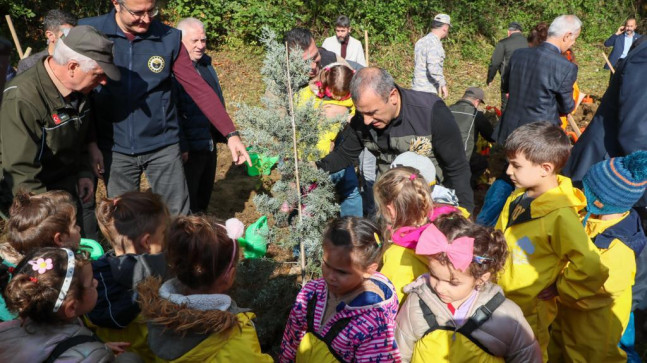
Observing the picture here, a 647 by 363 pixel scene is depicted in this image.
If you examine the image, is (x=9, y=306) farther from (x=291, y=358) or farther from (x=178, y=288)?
(x=291, y=358)

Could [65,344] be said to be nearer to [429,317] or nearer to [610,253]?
[429,317]

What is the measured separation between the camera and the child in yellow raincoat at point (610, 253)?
269 centimetres

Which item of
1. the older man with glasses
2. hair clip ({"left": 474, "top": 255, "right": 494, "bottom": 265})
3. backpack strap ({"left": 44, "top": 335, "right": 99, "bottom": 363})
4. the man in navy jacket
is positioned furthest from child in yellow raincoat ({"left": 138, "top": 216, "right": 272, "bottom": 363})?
the man in navy jacket

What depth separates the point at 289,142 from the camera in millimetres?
3367

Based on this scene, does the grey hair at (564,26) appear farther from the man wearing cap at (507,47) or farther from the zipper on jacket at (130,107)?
the zipper on jacket at (130,107)

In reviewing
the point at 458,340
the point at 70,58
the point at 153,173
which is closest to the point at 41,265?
the point at 70,58

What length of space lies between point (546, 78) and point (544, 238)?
273 centimetres

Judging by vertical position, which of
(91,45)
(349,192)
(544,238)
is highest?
(91,45)

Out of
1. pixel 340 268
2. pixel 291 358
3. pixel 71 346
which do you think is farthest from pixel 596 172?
pixel 71 346

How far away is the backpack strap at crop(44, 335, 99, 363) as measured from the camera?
74.9 inches

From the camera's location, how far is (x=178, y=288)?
2.10 metres

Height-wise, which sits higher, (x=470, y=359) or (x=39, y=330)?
(x=39, y=330)

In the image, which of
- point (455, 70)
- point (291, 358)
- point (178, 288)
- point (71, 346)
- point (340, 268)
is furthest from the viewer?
point (455, 70)

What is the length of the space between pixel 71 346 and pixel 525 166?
2.36 meters
